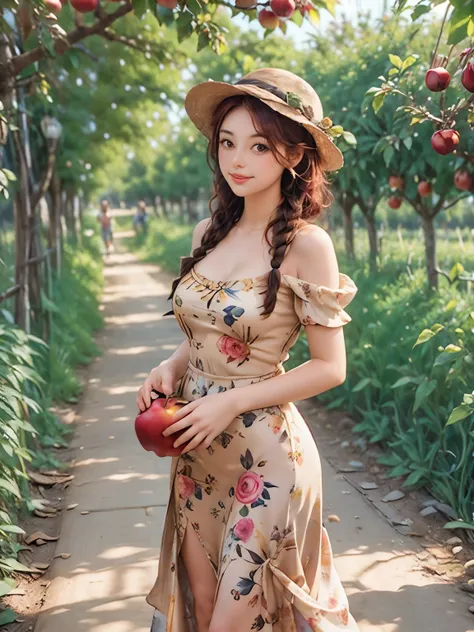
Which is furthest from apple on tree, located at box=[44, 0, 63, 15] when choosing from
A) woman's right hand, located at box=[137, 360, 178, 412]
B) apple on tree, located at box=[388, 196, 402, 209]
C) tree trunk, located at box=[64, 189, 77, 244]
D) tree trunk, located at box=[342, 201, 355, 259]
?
tree trunk, located at box=[64, 189, 77, 244]

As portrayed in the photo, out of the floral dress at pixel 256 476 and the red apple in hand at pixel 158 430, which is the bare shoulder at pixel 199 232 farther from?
the red apple in hand at pixel 158 430

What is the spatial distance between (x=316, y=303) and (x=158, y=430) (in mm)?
499

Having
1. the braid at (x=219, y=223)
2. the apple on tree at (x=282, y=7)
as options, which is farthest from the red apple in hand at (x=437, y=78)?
the braid at (x=219, y=223)

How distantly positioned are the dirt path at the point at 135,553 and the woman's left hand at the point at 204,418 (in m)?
1.32

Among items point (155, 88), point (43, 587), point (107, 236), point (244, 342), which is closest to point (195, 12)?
point (244, 342)

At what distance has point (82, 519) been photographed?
3.73 m

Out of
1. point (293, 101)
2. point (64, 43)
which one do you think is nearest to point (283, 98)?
point (293, 101)

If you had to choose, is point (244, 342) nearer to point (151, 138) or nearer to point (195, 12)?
point (195, 12)

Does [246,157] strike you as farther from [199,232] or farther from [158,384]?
[158,384]

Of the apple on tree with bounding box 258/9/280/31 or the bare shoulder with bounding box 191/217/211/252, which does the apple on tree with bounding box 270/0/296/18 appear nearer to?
the apple on tree with bounding box 258/9/280/31

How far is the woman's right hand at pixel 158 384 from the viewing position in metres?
1.93

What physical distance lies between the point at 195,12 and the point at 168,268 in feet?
49.5

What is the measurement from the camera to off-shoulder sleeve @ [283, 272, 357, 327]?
178 cm

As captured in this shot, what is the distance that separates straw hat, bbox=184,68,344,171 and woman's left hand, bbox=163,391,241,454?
27.2 inches
